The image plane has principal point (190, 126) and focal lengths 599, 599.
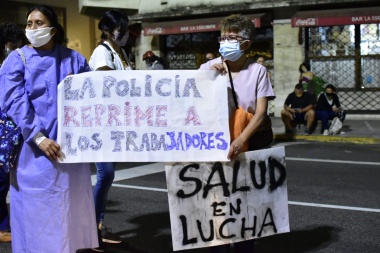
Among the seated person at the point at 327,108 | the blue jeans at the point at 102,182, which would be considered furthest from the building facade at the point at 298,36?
the blue jeans at the point at 102,182

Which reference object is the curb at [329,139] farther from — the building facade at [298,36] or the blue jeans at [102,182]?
the blue jeans at [102,182]

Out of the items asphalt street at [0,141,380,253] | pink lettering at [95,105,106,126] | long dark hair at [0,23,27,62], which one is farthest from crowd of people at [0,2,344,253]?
long dark hair at [0,23,27,62]

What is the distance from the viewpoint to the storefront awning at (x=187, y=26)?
17812 millimetres

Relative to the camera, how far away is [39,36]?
3.91m

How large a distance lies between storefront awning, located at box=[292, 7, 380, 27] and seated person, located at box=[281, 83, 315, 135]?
277 centimetres

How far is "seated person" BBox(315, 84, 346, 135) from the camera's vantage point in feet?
45.6

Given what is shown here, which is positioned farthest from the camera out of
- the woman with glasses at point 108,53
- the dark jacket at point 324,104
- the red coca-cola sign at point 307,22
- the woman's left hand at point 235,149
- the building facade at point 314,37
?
the building facade at point 314,37

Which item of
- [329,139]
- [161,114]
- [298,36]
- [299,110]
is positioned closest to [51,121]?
[161,114]

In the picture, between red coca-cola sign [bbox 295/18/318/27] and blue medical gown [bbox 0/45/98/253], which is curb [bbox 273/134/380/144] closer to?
red coca-cola sign [bbox 295/18/318/27]

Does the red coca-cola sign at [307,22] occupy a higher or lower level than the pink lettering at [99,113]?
higher

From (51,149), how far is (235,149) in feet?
3.82

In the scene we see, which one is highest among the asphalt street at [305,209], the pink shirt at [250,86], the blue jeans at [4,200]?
the pink shirt at [250,86]

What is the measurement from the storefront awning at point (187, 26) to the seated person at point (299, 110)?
3565 millimetres

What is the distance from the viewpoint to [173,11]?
1898 cm
